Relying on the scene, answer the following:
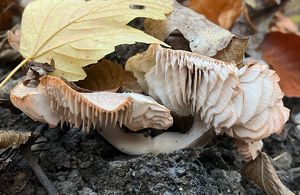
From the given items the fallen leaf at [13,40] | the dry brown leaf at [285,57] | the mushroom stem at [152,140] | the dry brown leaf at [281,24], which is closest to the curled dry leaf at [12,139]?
the mushroom stem at [152,140]

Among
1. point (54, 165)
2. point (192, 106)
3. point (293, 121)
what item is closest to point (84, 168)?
point (54, 165)

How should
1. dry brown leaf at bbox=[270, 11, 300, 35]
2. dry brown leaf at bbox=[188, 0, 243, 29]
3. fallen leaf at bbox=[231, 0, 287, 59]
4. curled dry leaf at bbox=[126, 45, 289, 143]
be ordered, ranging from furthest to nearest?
1. dry brown leaf at bbox=[270, 11, 300, 35]
2. fallen leaf at bbox=[231, 0, 287, 59]
3. dry brown leaf at bbox=[188, 0, 243, 29]
4. curled dry leaf at bbox=[126, 45, 289, 143]

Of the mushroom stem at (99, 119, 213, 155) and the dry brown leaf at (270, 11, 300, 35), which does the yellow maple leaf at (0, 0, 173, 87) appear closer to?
the mushroom stem at (99, 119, 213, 155)

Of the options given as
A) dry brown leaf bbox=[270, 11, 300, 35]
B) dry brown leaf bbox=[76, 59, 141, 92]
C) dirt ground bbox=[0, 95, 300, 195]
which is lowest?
dry brown leaf bbox=[270, 11, 300, 35]

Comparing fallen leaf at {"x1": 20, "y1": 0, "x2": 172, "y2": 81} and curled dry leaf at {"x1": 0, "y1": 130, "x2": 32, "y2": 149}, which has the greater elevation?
fallen leaf at {"x1": 20, "y1": 0, "x2": 172, "y2": 81}

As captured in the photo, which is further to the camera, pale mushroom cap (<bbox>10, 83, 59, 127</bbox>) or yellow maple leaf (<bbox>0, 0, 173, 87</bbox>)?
yellow maple leaf (<bbox>0, 0, 173, 87</bbox>)

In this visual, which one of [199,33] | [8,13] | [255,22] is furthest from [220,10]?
[8,13]

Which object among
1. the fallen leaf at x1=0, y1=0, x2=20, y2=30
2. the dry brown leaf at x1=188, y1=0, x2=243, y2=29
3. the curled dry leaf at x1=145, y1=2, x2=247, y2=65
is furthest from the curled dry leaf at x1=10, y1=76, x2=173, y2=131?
the fallen leaf at x1=0, y1=0, x2=20, y2=30

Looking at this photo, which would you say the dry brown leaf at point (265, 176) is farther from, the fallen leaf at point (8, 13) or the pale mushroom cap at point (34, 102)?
the fallen leaf at point (8, 13)

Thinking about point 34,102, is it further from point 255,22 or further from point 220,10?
point 255,22
